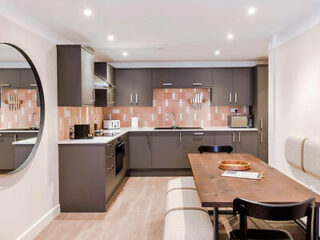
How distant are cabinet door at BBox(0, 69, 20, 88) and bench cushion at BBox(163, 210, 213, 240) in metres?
1.89

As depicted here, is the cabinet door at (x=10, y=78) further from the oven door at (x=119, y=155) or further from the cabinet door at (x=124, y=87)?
the cabinet door at (x=124, y=87)

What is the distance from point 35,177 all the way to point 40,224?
21.7 inches

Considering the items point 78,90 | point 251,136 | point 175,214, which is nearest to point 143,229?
point 175,214

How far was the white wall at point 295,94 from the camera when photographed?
2846 millimetres

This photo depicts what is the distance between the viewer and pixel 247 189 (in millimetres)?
1954

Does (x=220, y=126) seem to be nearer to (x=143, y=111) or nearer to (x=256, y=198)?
(x=143, y=111)

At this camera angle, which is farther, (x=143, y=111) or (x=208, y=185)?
(x=143, y=111)

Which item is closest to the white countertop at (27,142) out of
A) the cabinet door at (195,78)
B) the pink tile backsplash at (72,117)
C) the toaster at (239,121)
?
the pink tile backsplash at (72,117)

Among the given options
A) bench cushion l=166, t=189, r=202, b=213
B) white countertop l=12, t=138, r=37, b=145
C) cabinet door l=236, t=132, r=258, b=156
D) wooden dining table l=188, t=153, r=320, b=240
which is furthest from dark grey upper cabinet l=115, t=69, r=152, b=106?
wooden dining table l=188, t=153, r=320, b=240

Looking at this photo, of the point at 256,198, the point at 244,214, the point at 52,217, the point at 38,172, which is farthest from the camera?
the point at 52,217

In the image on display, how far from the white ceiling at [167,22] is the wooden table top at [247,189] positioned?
5.28 feet

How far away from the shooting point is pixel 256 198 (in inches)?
69.5

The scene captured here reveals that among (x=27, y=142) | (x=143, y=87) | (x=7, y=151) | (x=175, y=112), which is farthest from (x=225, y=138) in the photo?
(x=7, y=151)

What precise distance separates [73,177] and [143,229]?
1162 millimetres
